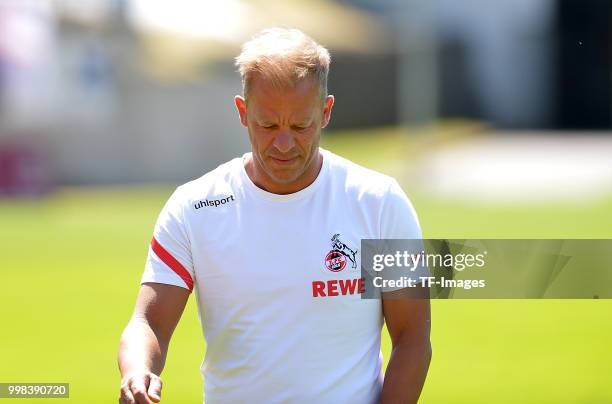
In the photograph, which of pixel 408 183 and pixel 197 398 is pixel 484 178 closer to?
pixel 408 183

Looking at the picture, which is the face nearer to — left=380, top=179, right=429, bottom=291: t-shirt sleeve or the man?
the man

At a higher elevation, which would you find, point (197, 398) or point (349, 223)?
point (349, 223)

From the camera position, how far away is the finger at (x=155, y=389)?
3.22 metres

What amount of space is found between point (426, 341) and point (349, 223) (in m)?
0.43

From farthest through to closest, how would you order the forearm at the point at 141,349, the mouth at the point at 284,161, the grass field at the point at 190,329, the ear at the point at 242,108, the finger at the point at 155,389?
the grass field at the point at 190,329
the ear at the point at 242,108
the mouth at the point at 284,161
the forearm at the point at 141,349
the finger at the point at 155,389

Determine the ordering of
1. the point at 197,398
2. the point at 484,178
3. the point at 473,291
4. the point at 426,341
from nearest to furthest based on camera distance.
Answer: the point at 426,341 → the point at 473,291 → the point at 197,398 → the point at 484,178

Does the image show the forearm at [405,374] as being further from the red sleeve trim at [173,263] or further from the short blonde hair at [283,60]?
the short blonde hair at [283,60]

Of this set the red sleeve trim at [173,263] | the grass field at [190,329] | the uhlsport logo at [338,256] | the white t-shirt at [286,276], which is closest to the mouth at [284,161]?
the white t-shirt at [286,276]

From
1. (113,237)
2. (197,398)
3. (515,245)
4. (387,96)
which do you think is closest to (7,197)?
(113,237)

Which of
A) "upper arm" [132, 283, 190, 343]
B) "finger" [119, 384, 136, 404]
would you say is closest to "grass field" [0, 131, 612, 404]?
"upper arm" [132, 283, 190, 343]

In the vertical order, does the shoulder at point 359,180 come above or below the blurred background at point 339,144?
above

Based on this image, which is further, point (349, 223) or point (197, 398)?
point (197, 398)

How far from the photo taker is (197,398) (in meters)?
7.42

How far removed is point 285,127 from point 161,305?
2.21 ft
